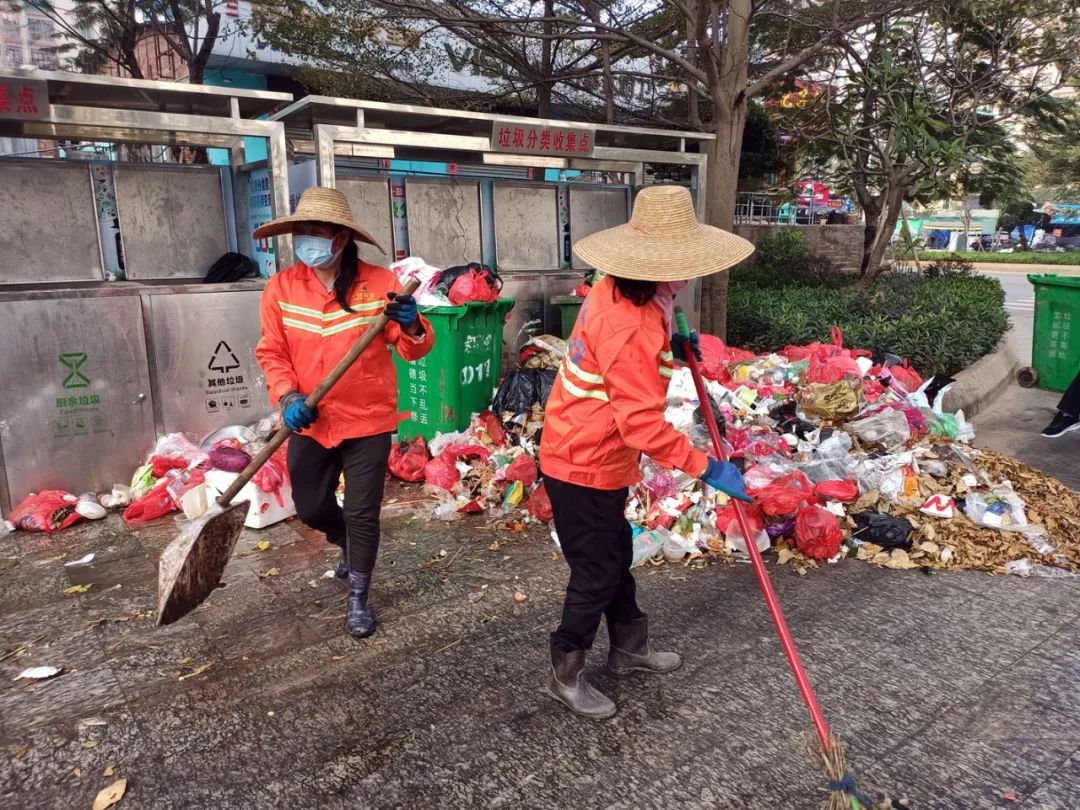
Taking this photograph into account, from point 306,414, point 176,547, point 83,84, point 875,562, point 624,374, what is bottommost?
point 875,562

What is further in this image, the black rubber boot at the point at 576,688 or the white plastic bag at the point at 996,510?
the white plastic bag at the point at 996,510

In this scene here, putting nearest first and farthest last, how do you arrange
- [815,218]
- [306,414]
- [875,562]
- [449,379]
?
[306,414], [875,562], [449,379], [815,218]

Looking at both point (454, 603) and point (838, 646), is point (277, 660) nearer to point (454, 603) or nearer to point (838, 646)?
point (454, 603)

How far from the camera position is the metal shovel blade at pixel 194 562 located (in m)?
2.98

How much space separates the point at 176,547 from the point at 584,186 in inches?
235

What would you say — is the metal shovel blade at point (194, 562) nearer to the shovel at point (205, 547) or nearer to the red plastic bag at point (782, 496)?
the shovel at point (205, 547)

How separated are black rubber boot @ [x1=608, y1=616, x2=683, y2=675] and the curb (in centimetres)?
461

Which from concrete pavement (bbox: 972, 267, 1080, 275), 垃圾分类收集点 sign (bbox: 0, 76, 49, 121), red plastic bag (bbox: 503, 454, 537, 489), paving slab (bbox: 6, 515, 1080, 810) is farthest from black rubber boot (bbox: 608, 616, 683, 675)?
concrete pavement (bbox: 972, 267, 1080, 275)

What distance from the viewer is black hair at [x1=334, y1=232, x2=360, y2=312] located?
3211 mm

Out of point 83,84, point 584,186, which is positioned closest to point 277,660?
point 83,84

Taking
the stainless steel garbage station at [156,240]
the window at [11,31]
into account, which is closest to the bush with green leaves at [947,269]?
the stainless steel garbage station at [156,240]

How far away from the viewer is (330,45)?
35.6 feet

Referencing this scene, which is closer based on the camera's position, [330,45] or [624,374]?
[624,374]

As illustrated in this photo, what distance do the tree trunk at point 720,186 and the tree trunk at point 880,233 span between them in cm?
356
